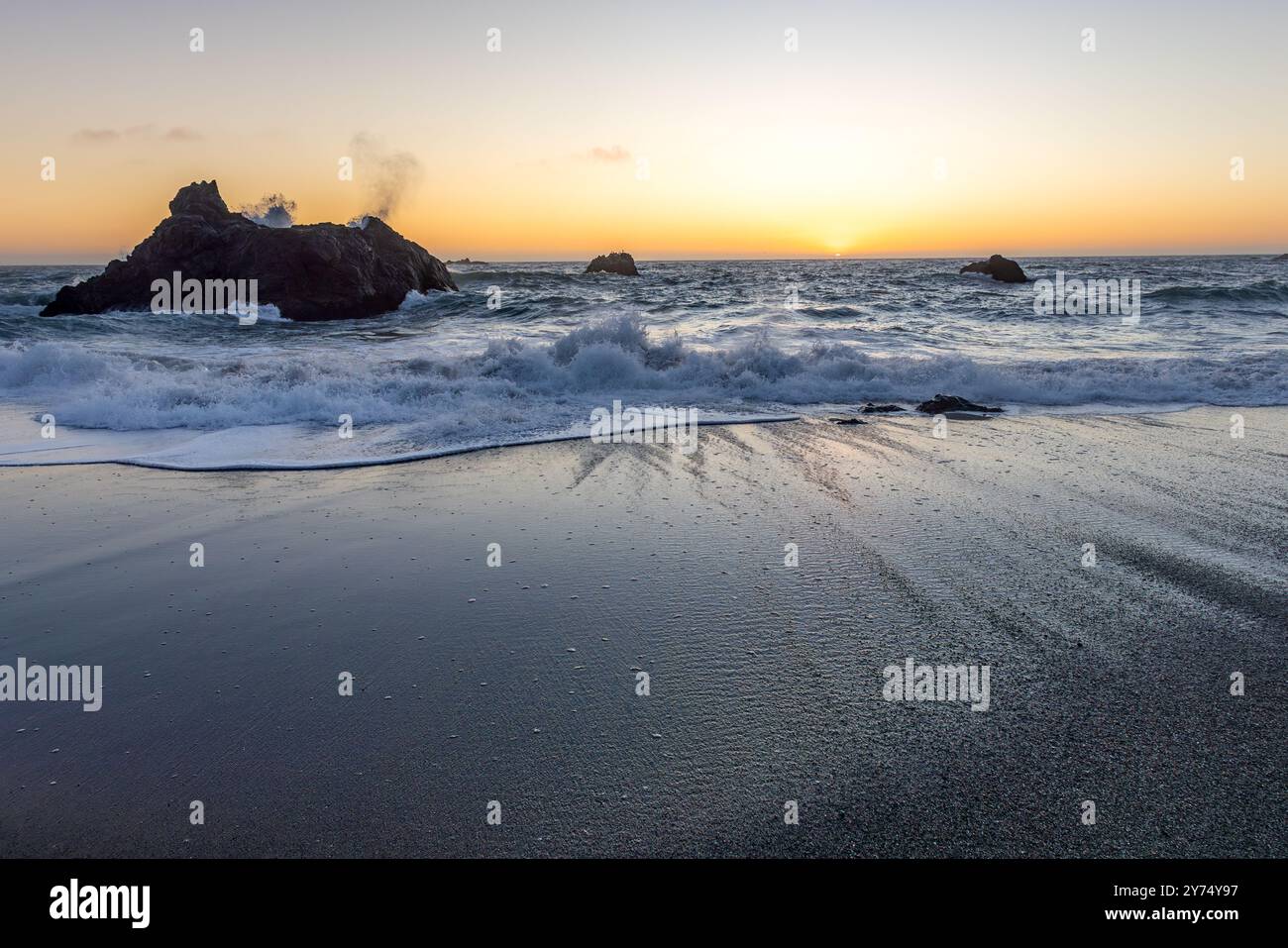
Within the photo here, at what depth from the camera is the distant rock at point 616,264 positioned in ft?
230

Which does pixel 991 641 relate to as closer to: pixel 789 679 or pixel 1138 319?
pixel 789 679

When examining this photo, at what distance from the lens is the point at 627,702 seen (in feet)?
11.4

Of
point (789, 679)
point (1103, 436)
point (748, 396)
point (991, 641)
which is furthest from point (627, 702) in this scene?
point (748, 396)

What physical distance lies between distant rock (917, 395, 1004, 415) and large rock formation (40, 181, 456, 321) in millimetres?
29620

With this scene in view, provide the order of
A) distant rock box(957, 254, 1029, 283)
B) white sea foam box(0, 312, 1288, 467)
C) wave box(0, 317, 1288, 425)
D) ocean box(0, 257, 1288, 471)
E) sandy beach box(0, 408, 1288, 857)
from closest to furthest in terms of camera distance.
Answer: sandy beach box(0, 408, 1288, 857) → white sea foam box(0, 312, 1288, 467) → ocean box(0, 257, 1288, 471) → wave box(0, 317, 1288, 425) → distant rock box(957, 254, 1029, 283)

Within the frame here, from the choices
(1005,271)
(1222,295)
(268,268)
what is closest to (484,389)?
(268,268)

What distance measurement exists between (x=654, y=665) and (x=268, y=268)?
121 ft

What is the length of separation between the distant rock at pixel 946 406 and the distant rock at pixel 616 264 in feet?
197

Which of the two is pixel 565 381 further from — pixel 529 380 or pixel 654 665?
pixel 654 665

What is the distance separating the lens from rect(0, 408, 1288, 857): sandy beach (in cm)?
272

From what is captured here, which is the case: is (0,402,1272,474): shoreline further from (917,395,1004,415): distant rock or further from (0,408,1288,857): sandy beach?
(0,408,1288,857): sandy beach

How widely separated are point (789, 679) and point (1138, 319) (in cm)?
2681

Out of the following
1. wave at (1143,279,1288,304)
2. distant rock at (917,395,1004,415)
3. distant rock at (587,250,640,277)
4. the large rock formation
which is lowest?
distant rock at (917,395,1004,415)

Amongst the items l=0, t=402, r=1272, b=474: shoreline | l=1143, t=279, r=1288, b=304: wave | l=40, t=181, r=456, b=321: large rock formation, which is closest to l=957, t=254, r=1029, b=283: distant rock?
l=1143, t=279, r=1288, b=304: wave
